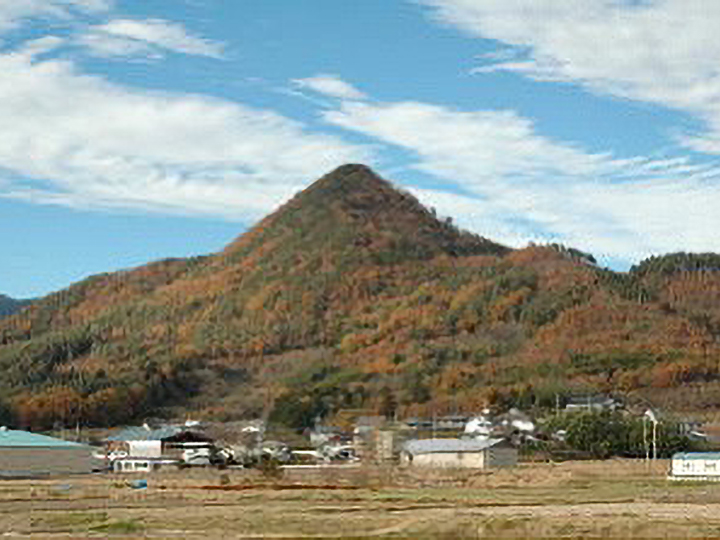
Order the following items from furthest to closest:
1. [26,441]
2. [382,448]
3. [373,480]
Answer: [382,448] → [26,441] → [373,480]

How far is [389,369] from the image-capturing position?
18475 cm

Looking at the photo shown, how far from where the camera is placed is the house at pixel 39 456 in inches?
3568

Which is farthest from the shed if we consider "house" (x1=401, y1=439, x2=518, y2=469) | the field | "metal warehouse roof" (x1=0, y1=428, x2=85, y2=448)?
the field

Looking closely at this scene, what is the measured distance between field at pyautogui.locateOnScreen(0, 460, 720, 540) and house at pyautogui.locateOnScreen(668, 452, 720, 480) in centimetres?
237

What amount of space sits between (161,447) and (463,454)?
30975 millimetres

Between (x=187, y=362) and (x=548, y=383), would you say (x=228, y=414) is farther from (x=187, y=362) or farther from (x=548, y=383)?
(x=548, y=383)

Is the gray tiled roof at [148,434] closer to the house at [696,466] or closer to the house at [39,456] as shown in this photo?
the house at [39,456]

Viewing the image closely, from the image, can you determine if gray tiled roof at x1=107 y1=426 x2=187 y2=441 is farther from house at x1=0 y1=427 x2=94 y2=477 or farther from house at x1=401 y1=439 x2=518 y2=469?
house at x1=401 y1=439 x2=518 y2=469

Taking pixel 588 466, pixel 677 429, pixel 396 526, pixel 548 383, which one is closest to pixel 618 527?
pixel 396 526

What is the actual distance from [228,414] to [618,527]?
431 feet

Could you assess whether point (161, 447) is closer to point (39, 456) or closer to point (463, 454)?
point (39, 456)

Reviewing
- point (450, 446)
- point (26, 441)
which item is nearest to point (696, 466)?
point (450, 446)

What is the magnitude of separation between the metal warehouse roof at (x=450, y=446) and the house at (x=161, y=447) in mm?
16766

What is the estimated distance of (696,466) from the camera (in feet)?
253
